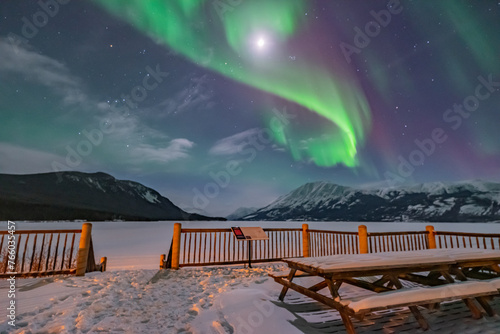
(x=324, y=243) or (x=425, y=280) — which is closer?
(x=425, y=280)

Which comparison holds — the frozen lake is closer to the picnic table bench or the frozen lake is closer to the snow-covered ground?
the snow-covered ground

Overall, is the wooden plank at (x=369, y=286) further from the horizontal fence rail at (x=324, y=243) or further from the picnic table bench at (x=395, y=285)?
the horizontal fence rail at (x=324, y=243)

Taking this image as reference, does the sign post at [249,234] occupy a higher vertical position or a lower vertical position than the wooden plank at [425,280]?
higher

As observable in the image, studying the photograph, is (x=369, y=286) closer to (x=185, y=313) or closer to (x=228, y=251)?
(x=185, y=313)

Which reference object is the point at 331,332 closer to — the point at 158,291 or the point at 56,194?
the point at 158,291

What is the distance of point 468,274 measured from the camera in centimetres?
608

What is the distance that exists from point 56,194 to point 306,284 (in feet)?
757

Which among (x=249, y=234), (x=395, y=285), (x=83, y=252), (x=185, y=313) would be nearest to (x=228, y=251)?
(x=249, y=234)

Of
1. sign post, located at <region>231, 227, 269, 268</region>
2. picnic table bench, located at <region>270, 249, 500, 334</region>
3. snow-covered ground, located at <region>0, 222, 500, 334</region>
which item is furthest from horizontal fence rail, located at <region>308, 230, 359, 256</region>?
picnic table bench, located at <region>270, 249, 500, 334</region>

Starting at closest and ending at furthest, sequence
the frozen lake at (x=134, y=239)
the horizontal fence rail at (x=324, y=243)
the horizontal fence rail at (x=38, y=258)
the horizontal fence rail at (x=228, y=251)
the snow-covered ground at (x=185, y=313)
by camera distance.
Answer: the snow-covered ground at (x=185, y=313) < the horizontal fence rail at (x=38, y=258) < the horizontal fence rail at (x=228, y=251) < the horizontal fence rail at (x=324, y=243) < the frozen lake at (x=134, y=239)

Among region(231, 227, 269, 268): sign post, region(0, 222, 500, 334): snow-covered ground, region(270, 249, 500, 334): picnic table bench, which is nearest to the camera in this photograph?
region(270, 249, 500, 334): picnic table bench

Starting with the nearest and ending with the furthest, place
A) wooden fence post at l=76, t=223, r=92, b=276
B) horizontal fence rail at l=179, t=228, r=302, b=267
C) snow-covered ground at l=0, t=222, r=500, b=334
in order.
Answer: snow-covered ground at l=0, t=222, r=500, b=334, wooden fence post at l=76, t=223, r=92, b=276, horizontal fence rail at l=179, t=228, r=302, b=267

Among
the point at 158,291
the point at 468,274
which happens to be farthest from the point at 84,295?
the point at 468,274

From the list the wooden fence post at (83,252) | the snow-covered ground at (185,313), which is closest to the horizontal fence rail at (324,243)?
the snow-covered ground at (185,313)
